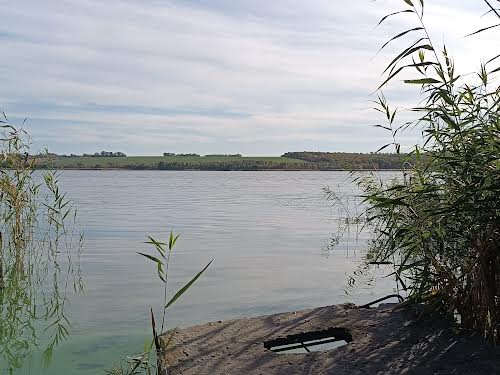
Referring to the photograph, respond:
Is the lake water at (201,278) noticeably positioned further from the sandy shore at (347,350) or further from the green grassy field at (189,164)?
the green grassy field at (189,164)

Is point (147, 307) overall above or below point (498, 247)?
below

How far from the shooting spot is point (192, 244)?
12188mm

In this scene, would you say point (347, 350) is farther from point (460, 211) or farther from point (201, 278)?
point (201, 278)

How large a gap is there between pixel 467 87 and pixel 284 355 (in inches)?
103

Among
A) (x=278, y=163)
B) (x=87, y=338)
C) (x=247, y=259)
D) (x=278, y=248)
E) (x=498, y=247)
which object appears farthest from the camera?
(x=278, y=163)

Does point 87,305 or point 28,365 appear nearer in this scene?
point 28,365

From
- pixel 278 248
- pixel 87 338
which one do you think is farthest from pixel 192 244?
pixel 87 338

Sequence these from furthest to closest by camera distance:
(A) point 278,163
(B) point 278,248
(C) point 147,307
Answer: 1. (A) point 278,163
2. (B) point 278,248
3. (C) point 147,307

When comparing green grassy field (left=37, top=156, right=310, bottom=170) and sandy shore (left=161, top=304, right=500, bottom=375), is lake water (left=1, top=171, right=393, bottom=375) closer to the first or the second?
sandy shore (left=161, top=304, right=500, bottom=375)

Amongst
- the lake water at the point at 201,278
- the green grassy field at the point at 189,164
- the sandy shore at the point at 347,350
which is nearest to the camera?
the sandy shore at the point at 347,350

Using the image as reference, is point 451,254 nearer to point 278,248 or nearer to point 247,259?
point 247,259

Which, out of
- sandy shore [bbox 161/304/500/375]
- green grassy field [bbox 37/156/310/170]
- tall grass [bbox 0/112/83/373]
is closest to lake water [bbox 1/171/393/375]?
tall grass [bbox 0/112/83/373]

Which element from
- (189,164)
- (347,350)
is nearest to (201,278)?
(347,350)

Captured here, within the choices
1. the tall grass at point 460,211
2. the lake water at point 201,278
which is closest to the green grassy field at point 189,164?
the lake water at point 201,278
